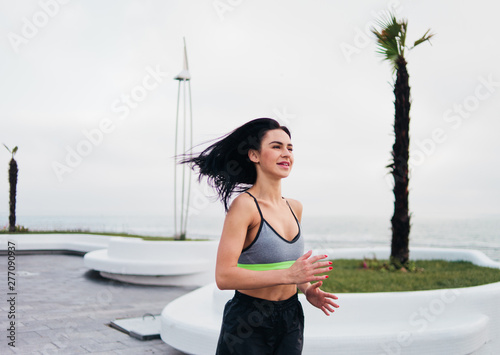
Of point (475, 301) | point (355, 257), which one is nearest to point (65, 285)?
point (355, 257)

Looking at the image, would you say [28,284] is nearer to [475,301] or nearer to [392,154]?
[392,154]

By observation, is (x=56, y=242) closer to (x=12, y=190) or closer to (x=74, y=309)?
(x=12, y=190)

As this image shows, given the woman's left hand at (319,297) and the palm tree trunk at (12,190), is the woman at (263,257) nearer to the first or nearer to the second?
the woman's left hand at (319,297)

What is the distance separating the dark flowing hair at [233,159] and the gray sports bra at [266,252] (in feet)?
1.15

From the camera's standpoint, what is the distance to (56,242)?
56.2 ft

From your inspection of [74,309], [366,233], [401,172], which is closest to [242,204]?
[74,309]

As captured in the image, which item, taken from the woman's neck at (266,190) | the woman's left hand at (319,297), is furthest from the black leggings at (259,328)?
the woman's neck at (266,190)

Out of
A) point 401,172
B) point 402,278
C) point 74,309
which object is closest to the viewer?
point 402,278

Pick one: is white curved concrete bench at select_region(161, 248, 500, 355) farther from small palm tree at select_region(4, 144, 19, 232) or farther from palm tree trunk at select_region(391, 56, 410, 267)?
small palm tree at select_region(4, 144, 19, 232)

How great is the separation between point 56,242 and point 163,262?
27.0 feet

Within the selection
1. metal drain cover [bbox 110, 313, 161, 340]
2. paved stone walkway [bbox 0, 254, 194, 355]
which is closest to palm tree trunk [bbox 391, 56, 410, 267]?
metal drain cover [bbox 110, 313, 161, 340]

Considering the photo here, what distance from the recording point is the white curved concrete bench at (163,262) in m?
10.7

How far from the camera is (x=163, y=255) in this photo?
10969 mm

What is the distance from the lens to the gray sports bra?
2.27m
